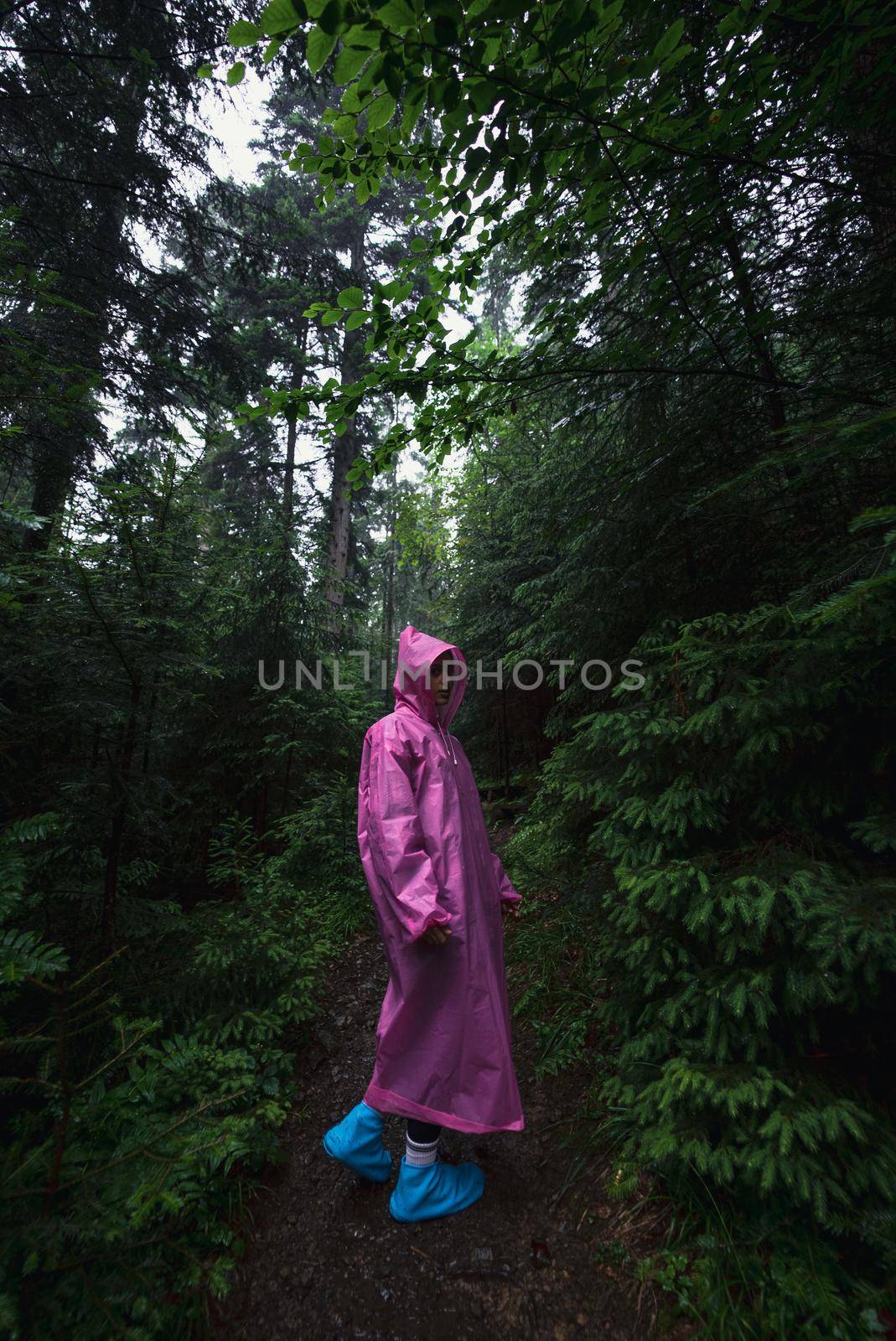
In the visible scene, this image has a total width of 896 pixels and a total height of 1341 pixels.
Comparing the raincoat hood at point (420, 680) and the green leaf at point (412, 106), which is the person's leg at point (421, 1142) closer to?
the raincoat hood at point (420, 680)

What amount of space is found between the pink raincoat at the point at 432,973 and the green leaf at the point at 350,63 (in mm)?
2521

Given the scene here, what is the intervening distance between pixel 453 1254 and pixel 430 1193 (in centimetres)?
23

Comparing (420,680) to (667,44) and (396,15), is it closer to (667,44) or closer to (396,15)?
(396,15)

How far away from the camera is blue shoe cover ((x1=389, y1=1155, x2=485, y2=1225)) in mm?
2557

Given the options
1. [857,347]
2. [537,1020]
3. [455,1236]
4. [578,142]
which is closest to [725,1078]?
[455,1236]

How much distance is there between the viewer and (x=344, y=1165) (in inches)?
115

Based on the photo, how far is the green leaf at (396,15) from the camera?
159 centimetres

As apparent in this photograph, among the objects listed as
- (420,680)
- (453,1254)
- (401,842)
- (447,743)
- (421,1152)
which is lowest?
(453,1254)

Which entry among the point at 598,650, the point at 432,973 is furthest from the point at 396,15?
the point at 432,973

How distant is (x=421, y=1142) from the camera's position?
2.59 meters

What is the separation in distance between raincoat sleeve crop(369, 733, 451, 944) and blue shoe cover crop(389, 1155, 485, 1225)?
46.6 inches

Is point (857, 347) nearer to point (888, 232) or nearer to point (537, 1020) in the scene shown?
point (888, 232)

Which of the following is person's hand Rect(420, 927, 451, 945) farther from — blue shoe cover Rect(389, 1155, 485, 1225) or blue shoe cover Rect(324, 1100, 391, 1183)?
blue shoe cover Rect(389, 1155, 485, 1225)

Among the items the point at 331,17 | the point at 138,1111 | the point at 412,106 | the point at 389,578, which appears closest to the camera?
the point at 331,17
